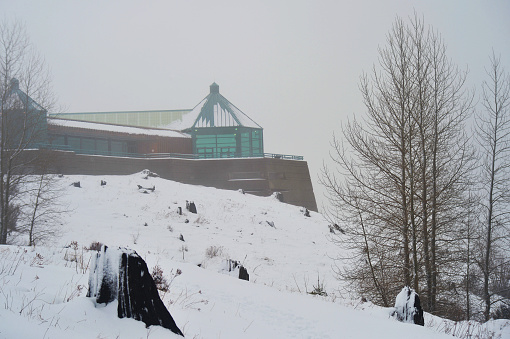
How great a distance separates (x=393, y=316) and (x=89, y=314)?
16.8 ft

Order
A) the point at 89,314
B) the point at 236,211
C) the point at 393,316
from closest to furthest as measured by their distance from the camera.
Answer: the point at 89,314 → the point at 393,316 → the point at 236,211

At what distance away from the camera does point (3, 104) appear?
59.3ft

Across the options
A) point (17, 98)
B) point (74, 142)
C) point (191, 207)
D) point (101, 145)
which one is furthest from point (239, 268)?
point (101, 145)

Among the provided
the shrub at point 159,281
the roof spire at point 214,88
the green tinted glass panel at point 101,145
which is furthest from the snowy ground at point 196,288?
the roof spire at point 214,88

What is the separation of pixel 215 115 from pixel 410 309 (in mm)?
42140

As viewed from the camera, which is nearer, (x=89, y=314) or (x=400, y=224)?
(x=89, y=314)

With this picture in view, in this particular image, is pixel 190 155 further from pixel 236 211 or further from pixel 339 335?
pixel 339 335

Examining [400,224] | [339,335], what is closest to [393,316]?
[339,335]

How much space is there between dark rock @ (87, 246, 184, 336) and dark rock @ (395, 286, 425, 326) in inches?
167

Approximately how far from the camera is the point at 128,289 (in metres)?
4.19

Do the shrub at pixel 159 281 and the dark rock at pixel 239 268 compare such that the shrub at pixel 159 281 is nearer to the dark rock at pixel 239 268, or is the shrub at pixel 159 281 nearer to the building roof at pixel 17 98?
the dark rock at pixel 239 268

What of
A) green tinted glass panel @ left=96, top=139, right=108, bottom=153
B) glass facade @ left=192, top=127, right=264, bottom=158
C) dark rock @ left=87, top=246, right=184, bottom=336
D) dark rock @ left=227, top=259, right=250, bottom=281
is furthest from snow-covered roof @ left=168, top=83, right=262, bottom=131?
dark rock @ left=87, top=246, right=184, bottom=336

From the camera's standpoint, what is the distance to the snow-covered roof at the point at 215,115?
46.8 meters

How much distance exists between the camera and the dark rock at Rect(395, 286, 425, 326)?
6.99 m
